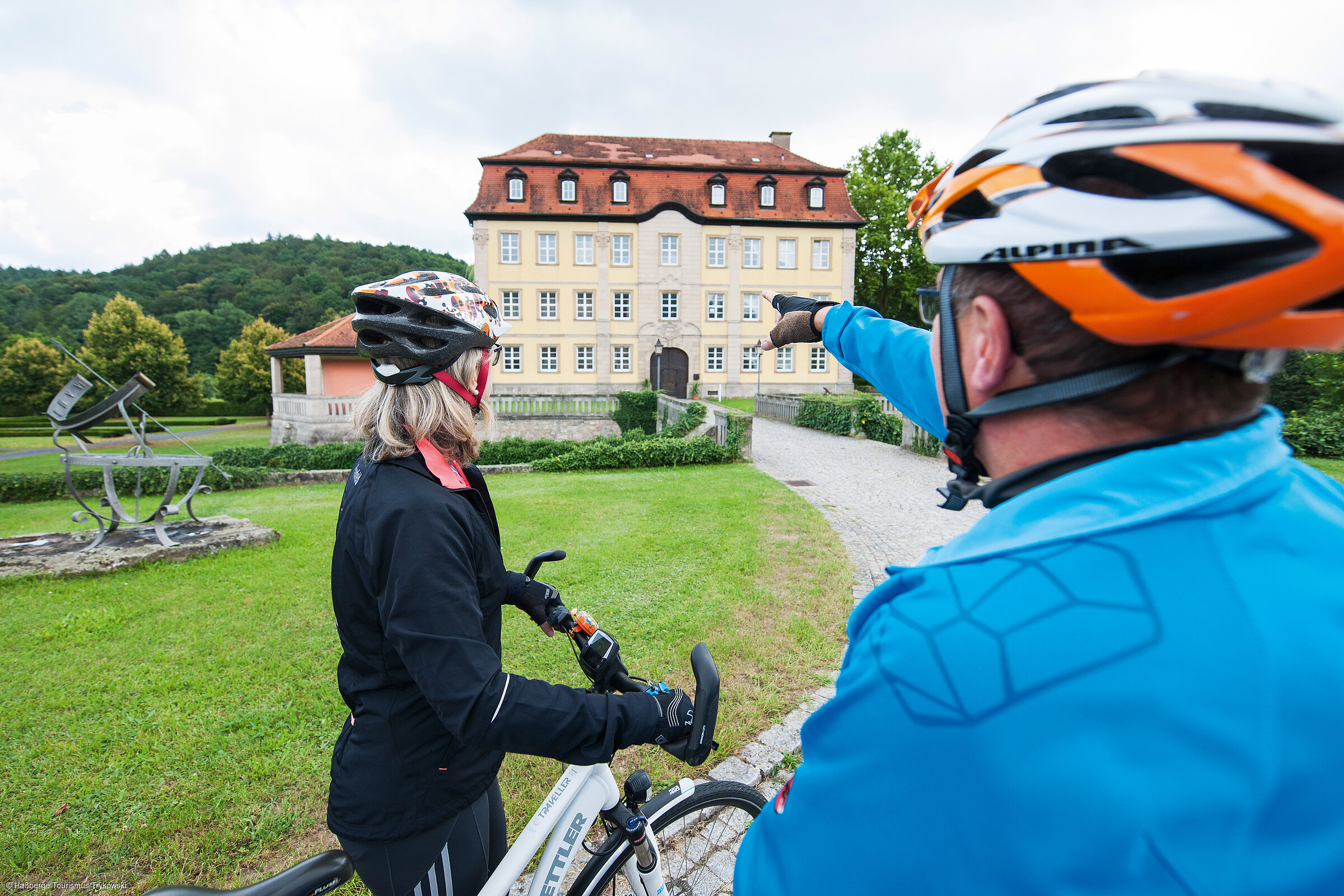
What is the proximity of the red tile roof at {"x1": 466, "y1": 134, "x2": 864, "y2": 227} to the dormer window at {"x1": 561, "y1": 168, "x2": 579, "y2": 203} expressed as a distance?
107mm

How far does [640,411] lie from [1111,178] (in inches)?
1074

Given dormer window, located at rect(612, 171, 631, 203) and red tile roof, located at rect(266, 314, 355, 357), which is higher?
dormer window, located at rect(612, 171, 631, 203)

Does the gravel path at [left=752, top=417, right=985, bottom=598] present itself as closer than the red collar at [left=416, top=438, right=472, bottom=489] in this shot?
No

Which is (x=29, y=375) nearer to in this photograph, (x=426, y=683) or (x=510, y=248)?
(x=510, y=248)

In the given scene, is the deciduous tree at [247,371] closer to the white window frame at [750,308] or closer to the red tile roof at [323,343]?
the red tile roof at [323,343]

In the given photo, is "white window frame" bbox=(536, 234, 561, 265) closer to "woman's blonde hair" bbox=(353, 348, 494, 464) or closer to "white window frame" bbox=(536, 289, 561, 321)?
"white window frame" bbox=(536, 289, 561, 321)

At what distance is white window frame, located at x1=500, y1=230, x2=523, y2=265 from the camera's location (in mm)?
39156

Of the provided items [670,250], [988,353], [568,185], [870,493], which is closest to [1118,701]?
[988,353]

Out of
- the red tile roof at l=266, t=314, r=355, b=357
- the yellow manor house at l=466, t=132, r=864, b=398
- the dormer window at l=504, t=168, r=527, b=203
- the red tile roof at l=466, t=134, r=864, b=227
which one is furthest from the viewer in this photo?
the yellow manor house at l=466, t=132, r=864, b=398

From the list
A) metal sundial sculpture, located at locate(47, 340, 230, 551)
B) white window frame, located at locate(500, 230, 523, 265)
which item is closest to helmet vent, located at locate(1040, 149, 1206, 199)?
metal sundial sculpture, located at locate(47, 340, 230, 551)

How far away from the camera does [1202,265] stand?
844mm

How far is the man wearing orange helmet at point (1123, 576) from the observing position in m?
0.68

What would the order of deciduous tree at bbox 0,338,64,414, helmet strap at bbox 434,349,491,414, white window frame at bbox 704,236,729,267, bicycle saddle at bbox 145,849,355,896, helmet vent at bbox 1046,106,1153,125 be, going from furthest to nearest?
deciduous tree at bbox 0,338,64,414
white window frame at bbox 704,236,729,267
helmet strap at bbox 434,349,491,414
bicycle saddle at bbox 145,849,355,896
helmet vent at bbox 1046,106,1153,125

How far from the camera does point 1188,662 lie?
2.24 feet
